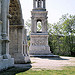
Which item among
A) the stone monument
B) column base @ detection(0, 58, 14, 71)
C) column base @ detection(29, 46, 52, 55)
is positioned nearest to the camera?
column base @ detection(0, 58, 14, 71)

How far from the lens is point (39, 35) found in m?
27.2

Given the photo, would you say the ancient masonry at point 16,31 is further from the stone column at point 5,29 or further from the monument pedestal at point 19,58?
the stone column at point 5,29

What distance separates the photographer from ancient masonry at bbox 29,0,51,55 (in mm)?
26722

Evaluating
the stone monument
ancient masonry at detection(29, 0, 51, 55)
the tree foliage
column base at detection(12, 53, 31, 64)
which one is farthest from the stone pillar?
the tree foliage

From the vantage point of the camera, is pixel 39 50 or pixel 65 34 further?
pixel 65 34

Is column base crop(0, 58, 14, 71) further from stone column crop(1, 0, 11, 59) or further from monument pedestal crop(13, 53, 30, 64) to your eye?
monument pedestal crop(13, 53, 30, 64)

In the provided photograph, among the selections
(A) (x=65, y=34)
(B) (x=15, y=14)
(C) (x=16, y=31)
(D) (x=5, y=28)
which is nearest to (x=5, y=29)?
(D) (x=5, y=28)

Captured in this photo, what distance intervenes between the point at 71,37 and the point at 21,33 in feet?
84.3

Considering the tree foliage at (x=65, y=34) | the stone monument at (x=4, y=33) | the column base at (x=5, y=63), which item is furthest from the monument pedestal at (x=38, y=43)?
the stone monument at (x=4, y=33)

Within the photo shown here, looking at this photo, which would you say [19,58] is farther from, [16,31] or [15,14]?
[15,14]

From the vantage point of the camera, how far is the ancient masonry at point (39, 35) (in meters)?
26.7

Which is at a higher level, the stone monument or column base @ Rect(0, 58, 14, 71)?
the stone monument

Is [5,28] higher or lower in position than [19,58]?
higher

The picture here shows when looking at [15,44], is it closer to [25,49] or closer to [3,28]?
[25,49]
